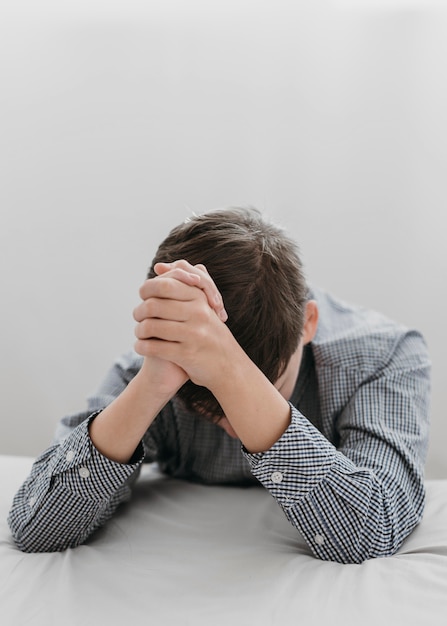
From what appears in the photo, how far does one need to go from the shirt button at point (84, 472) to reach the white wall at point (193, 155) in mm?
1074

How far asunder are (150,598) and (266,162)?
4.38 feet

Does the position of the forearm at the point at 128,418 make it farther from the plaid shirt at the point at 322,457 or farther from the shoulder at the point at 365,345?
the shoulder at the point at 365,345

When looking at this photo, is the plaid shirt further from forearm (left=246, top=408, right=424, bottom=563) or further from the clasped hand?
the clasped hand

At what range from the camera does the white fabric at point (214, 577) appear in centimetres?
80

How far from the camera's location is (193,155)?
1982 millimetres

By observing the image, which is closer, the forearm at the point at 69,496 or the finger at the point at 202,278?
the finger at the point at 202,278

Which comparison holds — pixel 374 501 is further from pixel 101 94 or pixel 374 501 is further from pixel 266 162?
pixel 101 94

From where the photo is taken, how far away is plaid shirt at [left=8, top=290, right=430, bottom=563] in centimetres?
92

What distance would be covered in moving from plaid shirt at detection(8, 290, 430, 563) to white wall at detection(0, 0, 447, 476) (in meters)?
0.63

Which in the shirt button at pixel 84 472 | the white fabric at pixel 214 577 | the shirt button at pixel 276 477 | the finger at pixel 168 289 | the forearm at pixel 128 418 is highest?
the finger at pixel 168 289

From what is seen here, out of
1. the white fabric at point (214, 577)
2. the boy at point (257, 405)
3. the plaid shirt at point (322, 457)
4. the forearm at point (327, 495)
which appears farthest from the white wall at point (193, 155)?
the forearm at point (327, 495)

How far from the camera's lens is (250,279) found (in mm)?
958

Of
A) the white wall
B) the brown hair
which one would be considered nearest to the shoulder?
the brown hair

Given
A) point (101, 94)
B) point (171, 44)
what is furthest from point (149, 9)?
point (101, 94)
